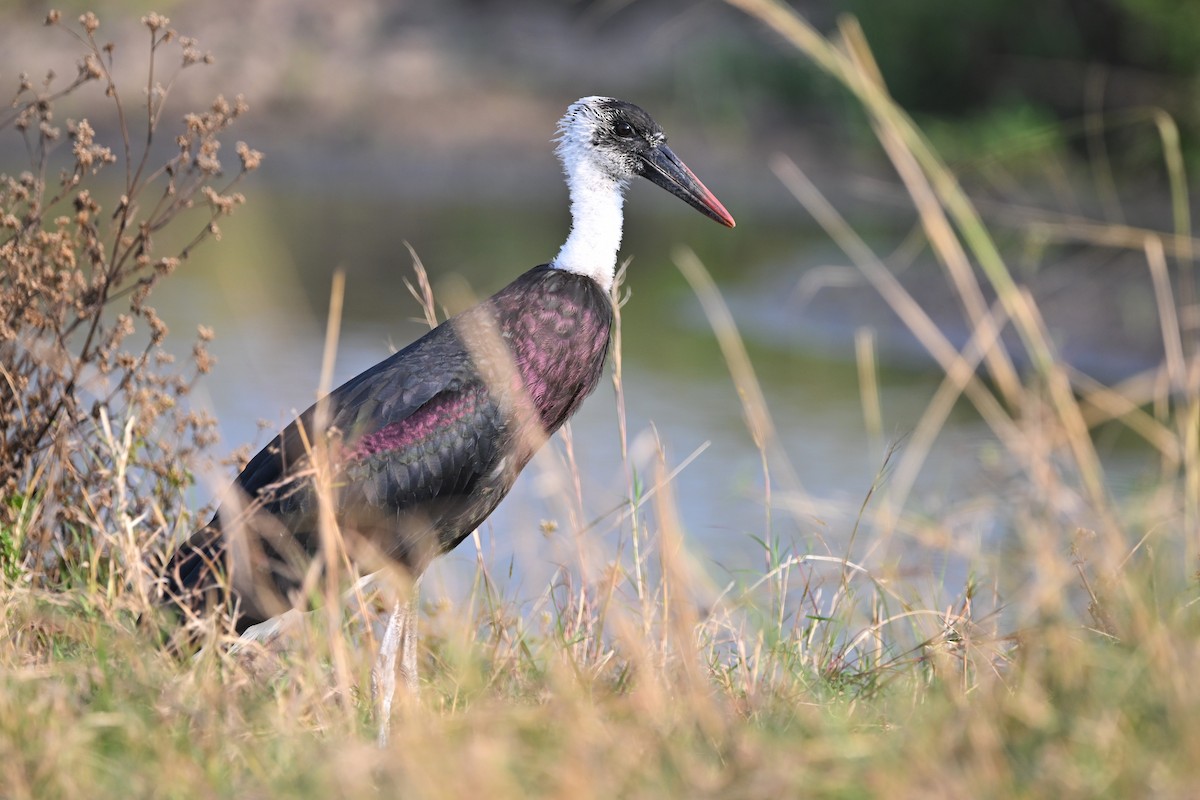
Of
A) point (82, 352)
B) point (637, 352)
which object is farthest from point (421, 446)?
point (637, 352)

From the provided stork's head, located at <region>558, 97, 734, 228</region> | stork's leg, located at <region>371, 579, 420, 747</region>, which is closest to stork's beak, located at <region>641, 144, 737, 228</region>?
stork's head, located at <region>558, 97, 734, 228</region>

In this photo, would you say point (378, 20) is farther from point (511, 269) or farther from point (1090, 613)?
point (1090, 613)

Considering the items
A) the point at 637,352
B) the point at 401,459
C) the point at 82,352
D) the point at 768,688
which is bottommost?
the point at 768,688

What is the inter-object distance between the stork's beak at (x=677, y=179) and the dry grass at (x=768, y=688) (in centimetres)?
111

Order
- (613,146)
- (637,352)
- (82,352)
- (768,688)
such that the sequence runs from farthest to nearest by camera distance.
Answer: (637,352) → (613,146) → (82,352) → (768,688)

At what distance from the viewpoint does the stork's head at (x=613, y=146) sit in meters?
4.45

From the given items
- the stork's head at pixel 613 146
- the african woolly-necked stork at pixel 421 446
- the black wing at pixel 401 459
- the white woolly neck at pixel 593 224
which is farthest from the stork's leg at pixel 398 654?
the stork's head at pixel 613 146

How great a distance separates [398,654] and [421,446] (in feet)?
1.60

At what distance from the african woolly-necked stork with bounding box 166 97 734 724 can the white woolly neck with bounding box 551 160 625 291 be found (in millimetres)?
98

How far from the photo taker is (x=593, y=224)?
171 inches

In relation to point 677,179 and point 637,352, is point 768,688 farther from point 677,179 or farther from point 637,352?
point 637,352

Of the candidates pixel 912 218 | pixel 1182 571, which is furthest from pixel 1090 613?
pixel 912 218

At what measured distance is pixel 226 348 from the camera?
37.7 ft

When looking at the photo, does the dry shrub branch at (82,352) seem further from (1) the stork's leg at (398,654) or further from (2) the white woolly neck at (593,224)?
(2) the white woolly neck at (593,224)
